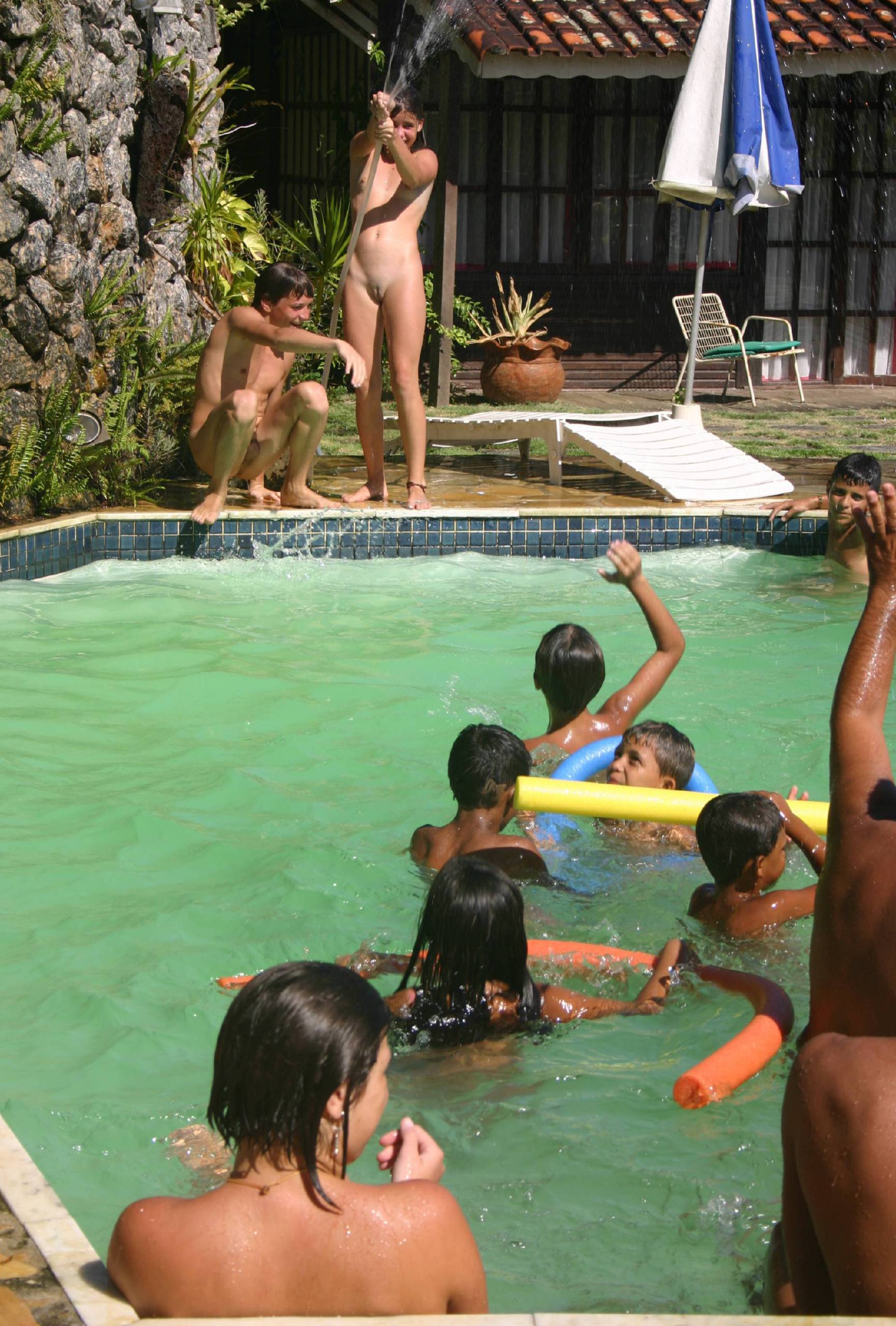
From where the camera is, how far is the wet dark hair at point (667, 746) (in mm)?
4523

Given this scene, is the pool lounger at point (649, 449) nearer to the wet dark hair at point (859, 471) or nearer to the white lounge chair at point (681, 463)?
the white lounge chair at point (681, 463)

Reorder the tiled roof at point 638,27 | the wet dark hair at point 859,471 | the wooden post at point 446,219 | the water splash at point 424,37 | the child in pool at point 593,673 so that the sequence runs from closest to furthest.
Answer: the child in pool at point 593,673, the wet dark hair at point 859,471, the tiled roof at point 638,27, the wooden post at point 446,219, the water splash at point 424,37

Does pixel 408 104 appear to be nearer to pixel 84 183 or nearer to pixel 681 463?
pixel 84 183

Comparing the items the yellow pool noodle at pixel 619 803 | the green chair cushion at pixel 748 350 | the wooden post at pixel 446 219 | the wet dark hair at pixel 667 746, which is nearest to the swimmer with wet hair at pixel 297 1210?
the yellow pool noodle at pixel 619 803

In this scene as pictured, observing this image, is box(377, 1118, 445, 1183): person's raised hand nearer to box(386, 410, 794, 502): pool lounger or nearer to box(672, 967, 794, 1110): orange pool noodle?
box(672, 967, 794, 1110): orange pool noodle

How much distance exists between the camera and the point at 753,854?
12.7 feet

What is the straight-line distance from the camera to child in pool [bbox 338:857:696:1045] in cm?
324

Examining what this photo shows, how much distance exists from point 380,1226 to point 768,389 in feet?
48.6

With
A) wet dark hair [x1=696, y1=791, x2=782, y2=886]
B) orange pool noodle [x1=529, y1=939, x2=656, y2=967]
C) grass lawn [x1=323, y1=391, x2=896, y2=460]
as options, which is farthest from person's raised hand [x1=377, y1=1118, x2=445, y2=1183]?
grass lawn [x1=323, y1=391, x2=896, y2=460]

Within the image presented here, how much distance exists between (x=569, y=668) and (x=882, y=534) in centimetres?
250

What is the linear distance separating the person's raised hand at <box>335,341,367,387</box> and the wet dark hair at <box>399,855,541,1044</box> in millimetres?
5094

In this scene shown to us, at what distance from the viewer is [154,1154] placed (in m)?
3.18

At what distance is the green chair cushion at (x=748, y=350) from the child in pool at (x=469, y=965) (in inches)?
469

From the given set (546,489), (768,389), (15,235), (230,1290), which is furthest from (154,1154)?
(768,389)
